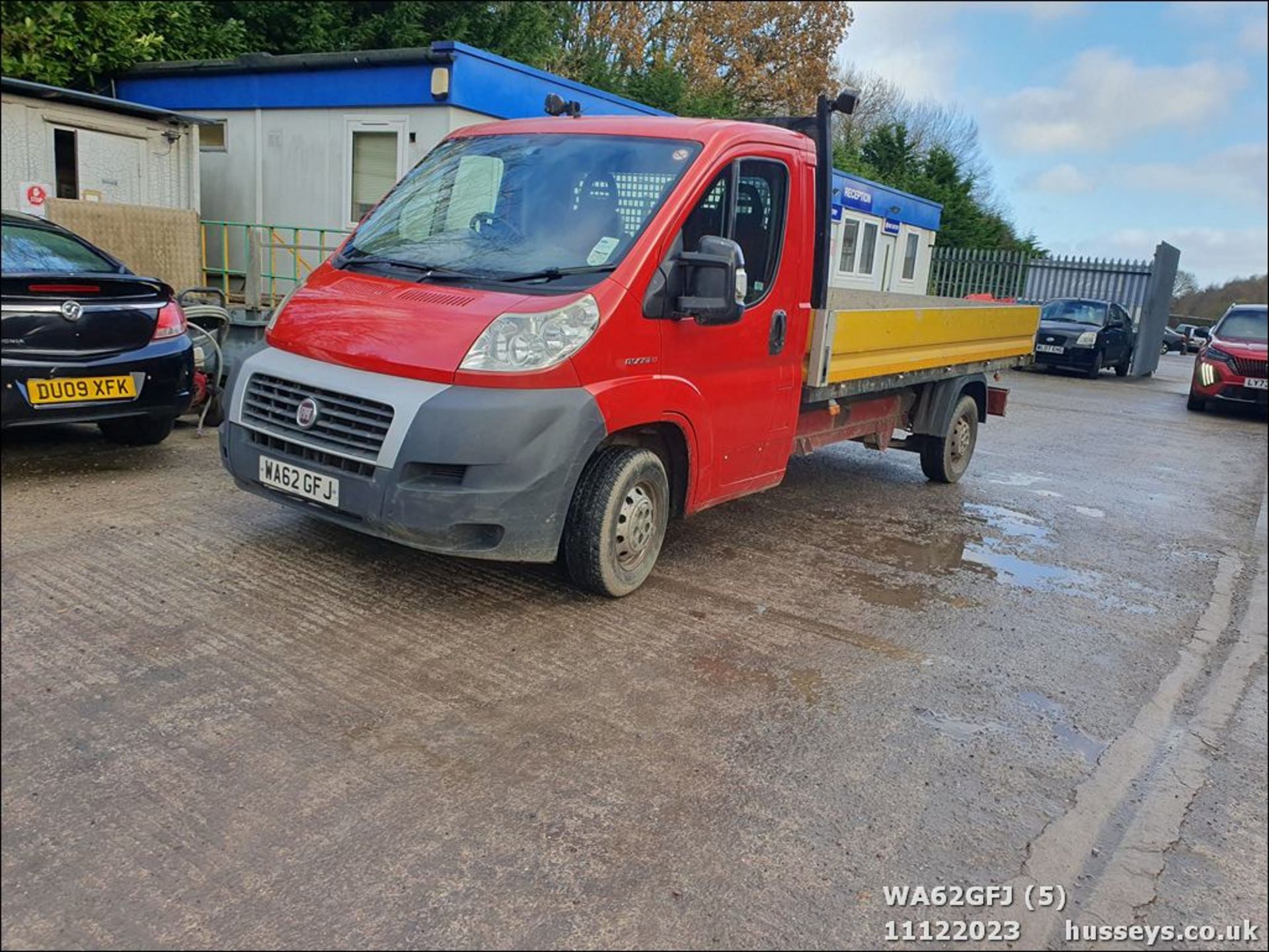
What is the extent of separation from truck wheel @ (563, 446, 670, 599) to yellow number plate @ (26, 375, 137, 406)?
1917 mm

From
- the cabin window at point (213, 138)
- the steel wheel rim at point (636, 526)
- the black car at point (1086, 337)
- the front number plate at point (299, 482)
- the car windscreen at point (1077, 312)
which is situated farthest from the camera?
the car windscreen at point (1077, 312)

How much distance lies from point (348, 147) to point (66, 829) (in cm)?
1226

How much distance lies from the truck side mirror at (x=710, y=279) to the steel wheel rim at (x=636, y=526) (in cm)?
87

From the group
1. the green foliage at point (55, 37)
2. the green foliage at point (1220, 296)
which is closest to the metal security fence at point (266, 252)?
the green foliage at point (55, 37)

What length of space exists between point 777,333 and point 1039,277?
2329cm

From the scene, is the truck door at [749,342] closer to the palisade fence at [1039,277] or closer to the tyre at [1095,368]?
the tyre at [1095,368]

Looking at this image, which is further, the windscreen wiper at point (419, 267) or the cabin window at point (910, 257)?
the cabin window at point (910, 257)

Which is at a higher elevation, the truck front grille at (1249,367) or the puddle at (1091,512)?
the truck front grille at (1249,367)

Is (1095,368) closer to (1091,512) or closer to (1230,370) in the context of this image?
(1230,370)

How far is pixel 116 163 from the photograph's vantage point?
9344 mm

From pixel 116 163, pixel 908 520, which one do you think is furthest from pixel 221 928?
pixel 116 163

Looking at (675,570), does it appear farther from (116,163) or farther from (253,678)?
(116,163)

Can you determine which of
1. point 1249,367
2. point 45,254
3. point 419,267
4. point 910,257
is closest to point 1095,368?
point 910,257

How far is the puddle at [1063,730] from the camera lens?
3.62 metres
